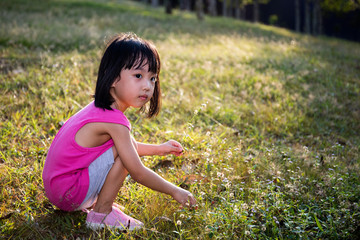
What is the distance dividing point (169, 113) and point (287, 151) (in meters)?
1.82

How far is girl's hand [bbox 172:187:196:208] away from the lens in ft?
7.73

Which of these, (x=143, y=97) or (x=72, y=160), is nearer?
(x=72, y=160)

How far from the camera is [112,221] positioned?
7.54 ft

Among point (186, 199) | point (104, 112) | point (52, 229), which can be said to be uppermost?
point (104, 112)

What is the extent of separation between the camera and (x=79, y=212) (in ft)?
8.34

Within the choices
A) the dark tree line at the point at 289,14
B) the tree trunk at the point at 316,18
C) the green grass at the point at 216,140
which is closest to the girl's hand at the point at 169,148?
the green grass at the point at 216,140

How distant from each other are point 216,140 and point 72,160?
1.74m

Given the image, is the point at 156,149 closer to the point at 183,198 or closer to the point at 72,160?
the point at 183,198

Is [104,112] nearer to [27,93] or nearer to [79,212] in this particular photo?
[79,212]

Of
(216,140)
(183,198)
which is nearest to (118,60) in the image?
(183,198)

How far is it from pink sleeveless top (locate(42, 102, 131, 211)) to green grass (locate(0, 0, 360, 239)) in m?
0.27

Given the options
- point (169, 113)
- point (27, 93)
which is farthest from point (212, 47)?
point (27, 93)

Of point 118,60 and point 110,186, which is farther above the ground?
point 118,60

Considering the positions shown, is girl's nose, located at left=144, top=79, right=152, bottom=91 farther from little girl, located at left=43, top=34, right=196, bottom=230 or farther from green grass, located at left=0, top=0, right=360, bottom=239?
green grass, located at left=0, top=0, right=360, bottom=239
